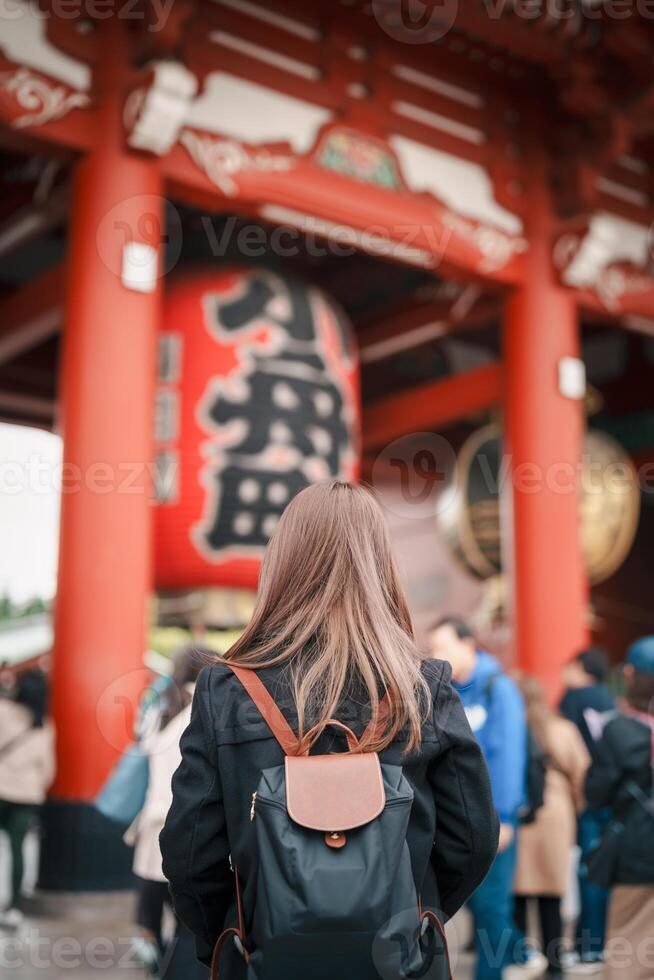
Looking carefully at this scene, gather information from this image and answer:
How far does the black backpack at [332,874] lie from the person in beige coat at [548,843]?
290 centimetres

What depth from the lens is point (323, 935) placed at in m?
1.47

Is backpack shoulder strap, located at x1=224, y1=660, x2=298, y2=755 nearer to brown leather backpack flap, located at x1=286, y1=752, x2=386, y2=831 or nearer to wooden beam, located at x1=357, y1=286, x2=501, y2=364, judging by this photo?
brown leather backpack flap, located at x1=286, y1=752, x2=386, y2=831

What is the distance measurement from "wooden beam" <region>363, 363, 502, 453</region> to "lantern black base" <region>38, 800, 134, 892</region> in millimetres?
4391

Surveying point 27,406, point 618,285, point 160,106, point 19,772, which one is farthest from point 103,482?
point 618,285

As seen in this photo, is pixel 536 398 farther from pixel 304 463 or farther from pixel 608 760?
pixel 608 760

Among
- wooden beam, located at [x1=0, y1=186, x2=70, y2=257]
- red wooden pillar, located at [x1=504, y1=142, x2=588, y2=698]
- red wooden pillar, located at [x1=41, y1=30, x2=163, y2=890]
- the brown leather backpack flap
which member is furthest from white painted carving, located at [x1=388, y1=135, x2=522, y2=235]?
the brown leather backpack flap

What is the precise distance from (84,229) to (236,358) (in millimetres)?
1249

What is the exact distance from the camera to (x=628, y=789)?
331 centimetres

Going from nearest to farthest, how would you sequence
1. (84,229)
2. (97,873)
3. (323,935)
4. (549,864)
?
(323,935) → (549,864) → (97,873) → (84,229)

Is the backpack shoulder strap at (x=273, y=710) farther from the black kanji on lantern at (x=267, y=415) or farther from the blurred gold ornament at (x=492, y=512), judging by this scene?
the blurred gold ornament at (x=492, y=512)

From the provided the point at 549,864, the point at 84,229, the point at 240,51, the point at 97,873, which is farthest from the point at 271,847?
the point at 240,51

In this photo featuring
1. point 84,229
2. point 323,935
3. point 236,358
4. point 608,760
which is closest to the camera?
point 323,935

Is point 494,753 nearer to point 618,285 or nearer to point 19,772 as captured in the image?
point 19,772

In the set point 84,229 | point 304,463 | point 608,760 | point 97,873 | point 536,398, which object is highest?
point 84,229
